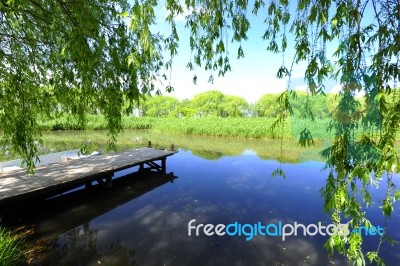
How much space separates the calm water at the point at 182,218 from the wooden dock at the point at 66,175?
26.0 inches

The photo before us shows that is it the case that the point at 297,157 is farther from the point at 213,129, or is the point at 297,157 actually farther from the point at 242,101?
the point at 242,101

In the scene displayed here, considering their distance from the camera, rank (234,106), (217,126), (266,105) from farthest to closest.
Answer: (266,105)
(234,106)
(217,126)

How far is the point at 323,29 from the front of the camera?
226cm

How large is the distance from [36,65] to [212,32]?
3723 millimetres

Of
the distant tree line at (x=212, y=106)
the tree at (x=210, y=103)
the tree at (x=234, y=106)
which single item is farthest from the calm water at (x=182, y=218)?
the tree at (x=210, y=103)

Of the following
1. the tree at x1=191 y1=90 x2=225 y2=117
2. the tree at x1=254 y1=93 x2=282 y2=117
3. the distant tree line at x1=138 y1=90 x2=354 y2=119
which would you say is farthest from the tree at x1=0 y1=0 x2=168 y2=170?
the tree at x1=254 y1=93 x2=282 y2=117

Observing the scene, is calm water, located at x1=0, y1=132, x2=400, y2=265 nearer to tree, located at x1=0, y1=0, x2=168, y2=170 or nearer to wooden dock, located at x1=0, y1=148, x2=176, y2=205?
wooden dock, located at x1=0, y1=148, x2=176, y2=205

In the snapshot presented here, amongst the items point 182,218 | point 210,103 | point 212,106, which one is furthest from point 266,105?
point 182,218

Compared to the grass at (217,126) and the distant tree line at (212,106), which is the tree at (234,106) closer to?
the distant tree line at (212,106)

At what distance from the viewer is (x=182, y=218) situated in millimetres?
6559

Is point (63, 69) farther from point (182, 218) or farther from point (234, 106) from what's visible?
point (234, 106)

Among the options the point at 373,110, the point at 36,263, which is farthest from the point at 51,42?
the point at 373,110

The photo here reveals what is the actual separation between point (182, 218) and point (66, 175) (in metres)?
3.94

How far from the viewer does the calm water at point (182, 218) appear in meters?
4.86
